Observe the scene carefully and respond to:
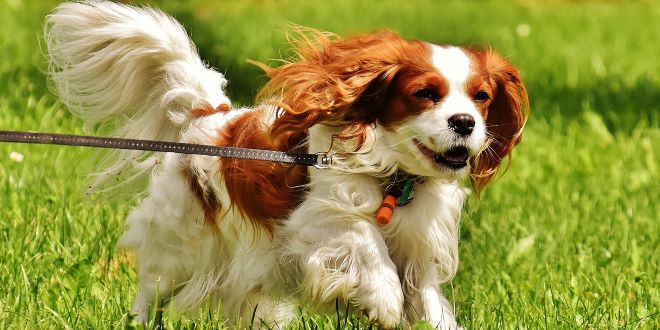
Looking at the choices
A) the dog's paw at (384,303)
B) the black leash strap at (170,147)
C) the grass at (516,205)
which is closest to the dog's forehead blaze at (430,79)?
the black leash strap at (170,147)

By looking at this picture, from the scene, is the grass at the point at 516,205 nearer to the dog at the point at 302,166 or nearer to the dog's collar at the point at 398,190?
the dog at the point at 302,166

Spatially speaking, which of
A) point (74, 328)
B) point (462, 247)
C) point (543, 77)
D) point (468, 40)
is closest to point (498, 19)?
point (468, 40)

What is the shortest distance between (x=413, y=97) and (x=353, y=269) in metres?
0.55

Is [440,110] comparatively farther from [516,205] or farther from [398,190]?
[516,205]

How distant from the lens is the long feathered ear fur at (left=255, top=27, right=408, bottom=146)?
3.60m

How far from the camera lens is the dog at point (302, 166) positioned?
3.54 m

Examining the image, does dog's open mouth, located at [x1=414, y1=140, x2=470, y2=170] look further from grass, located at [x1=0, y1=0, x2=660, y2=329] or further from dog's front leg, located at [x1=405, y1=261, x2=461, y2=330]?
grass, located at [x1=0, y1=0, x2=660, y2=329]

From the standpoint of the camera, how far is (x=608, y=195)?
6055mm

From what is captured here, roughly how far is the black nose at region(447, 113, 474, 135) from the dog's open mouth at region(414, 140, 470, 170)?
80mm

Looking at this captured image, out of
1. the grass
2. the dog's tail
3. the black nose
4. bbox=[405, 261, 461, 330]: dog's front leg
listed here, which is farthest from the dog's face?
the dog's tail

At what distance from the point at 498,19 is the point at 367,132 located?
8.03 metres

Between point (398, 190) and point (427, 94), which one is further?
point (398, 190)

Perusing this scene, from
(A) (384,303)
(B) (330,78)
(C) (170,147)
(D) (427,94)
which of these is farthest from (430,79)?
(C) (170,147)

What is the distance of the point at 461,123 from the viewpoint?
337 centimetres
